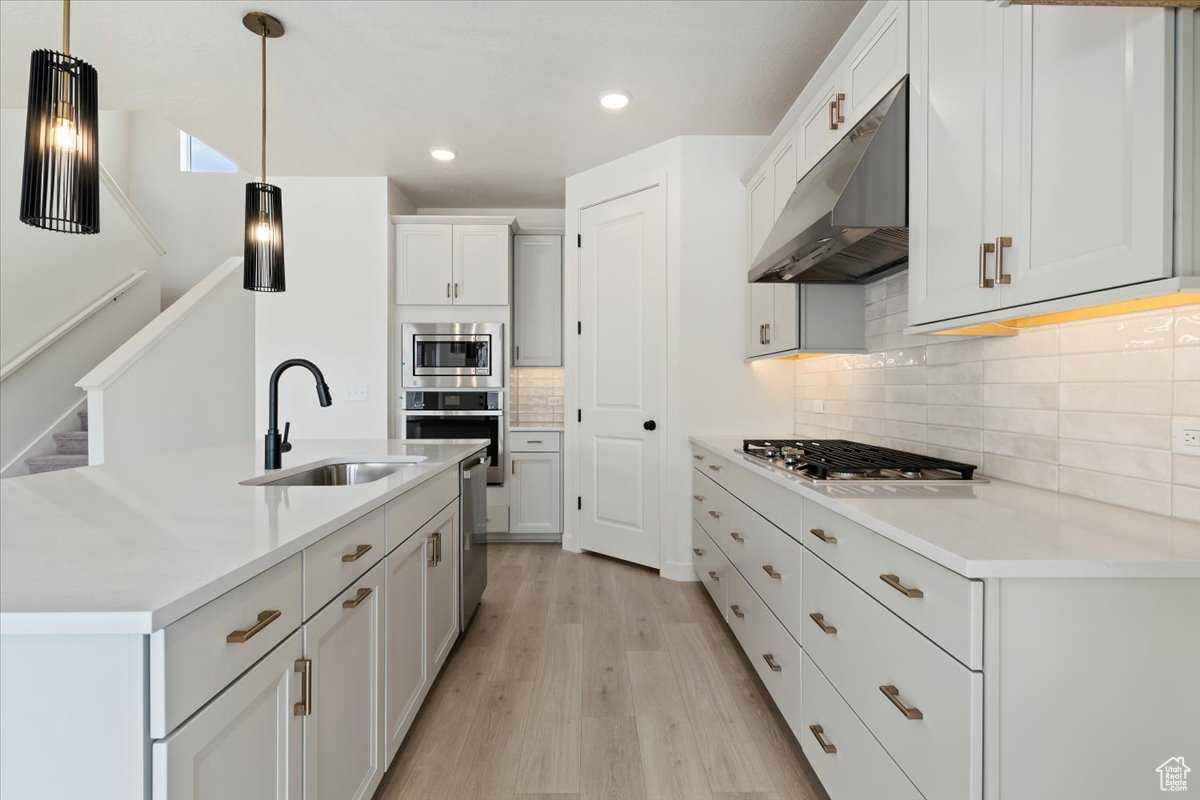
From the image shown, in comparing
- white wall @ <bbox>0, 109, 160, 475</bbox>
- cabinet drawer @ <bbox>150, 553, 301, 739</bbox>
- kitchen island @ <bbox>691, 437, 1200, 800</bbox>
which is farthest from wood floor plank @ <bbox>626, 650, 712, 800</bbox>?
white wall @ <bbox>0, 109, 160, 475</bbox>

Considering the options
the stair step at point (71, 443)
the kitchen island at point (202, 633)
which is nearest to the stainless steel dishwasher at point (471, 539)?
the kitchen island at point (202, 633)

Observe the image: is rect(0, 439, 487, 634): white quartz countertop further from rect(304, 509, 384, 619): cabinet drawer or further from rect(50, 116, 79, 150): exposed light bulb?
rect(50, 116, 79, 150): exposed light bulb

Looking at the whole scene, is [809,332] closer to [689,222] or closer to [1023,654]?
[689,222]

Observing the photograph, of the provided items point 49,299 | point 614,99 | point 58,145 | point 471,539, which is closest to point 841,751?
point 471,539

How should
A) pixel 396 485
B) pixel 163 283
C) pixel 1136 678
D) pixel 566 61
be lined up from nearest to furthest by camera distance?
pixel 1136 678, pixel 396 485, pixel 566 61, pixel 163 283

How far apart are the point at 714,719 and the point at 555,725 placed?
0.55 metres

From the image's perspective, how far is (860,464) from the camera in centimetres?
191

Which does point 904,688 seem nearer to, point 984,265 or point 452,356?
point 984,265

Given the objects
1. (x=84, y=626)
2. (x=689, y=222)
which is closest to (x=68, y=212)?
(x=84, y=626)

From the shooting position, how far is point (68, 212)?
1.52 meters

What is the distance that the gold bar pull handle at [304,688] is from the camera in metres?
1.10

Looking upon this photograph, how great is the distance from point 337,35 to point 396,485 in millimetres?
2155

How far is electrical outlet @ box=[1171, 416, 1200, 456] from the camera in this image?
1.20 m

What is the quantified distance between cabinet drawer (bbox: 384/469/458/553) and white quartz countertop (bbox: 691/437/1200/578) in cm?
116
